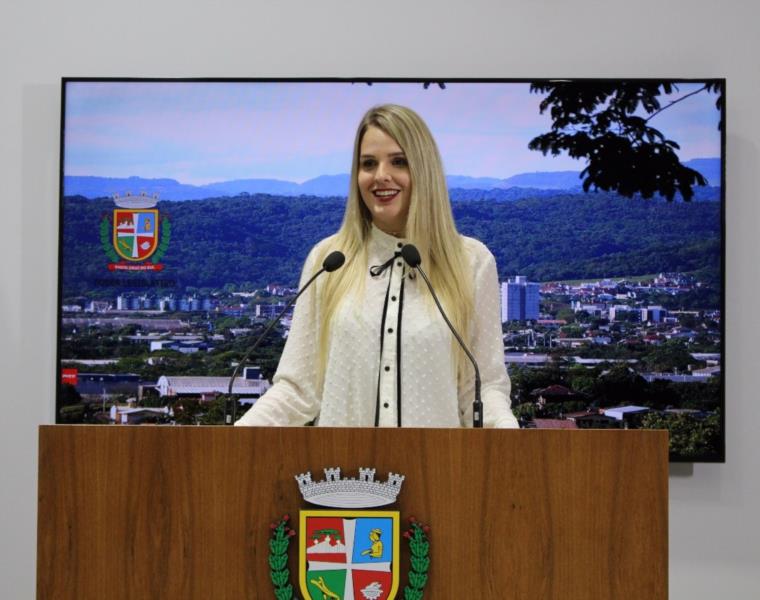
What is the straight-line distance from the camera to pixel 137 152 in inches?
144

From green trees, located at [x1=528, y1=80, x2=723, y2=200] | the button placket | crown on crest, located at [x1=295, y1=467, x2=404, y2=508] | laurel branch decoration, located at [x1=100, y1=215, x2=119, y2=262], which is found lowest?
crown on crest, located at [x1=295, y1=467, x2=404, y2=508]

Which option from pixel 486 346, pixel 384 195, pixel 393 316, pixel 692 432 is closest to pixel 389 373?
pixel 393 316

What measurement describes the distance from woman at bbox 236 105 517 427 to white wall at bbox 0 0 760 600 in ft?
4.00

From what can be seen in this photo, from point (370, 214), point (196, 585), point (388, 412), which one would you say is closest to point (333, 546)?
point (196, 585)

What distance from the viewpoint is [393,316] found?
2451 millimetres

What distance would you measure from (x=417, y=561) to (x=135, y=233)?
2377mm

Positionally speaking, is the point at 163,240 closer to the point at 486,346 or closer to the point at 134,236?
the point at 134,236

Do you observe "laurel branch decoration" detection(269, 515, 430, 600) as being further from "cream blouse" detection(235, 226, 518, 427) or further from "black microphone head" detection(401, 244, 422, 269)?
"cream blouse" detection(235, 226, 518, 427)

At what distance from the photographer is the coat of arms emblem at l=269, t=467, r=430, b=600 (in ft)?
5.16

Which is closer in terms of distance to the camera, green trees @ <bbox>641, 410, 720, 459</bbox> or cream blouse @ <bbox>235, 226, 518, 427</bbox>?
cream blouse @ <bbox>235, 226, 518, 427</bbox>

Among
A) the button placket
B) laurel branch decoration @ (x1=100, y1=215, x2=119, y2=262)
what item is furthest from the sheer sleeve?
laurel branch decoration @ (x1=100, y1=215, x2=119, y2=262)

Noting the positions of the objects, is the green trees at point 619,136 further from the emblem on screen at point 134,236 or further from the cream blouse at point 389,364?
the emblem on screen at point 134,236

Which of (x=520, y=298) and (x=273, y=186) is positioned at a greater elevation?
(x=273, y=186)

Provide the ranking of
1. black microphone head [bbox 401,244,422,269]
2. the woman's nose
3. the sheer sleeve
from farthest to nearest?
the woman's nose < the sheer sleeve < black microphone head [bbox 401,244,422,269]
